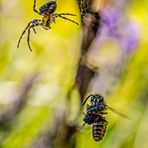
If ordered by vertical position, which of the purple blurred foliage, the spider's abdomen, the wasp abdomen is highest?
the spider's abdomen

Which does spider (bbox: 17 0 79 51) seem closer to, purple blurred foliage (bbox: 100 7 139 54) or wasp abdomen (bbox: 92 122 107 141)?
purple blurred foliage (bbox: 100 7 139 54)

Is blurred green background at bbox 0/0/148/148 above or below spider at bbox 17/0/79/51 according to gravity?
below

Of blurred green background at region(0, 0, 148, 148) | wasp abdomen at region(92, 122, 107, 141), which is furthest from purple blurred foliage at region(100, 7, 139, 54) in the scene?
wasp abdomen at region(92, 122, 107, 141)

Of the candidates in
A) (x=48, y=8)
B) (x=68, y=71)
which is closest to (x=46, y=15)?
(x=48, y=8)

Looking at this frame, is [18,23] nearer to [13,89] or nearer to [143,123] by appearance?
[13,89]

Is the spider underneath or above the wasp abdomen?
above

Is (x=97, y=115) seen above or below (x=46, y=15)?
below

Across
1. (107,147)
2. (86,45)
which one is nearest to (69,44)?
(86,45)

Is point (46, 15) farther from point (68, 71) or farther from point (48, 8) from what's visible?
point (68, 71)

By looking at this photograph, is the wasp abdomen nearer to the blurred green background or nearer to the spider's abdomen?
the blurred green background

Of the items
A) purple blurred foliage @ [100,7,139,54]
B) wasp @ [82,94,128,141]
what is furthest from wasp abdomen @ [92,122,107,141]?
purple blurred foliage @ [100,7,139,54]
